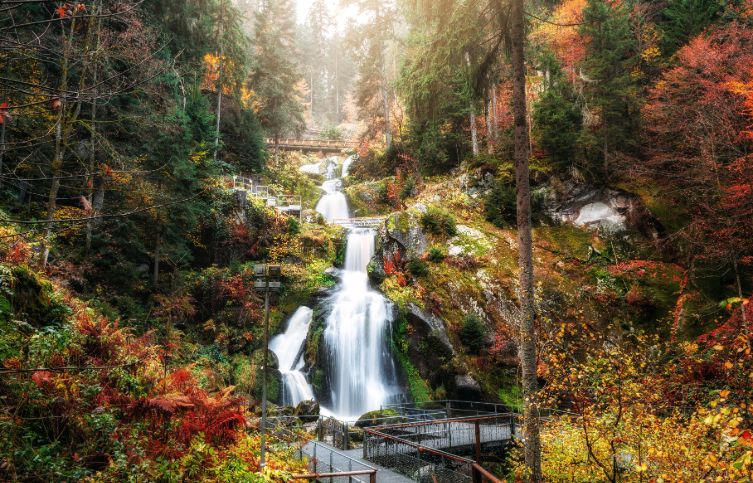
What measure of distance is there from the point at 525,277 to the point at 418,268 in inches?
433

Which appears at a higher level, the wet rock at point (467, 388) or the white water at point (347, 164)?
the white water at point (347, 164)

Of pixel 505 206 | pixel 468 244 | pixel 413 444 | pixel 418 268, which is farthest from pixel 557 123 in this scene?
pixel 413 444

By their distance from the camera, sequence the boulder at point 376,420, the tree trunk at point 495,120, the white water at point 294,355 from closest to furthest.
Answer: the boulder at point 376,420 → the white water at point 294,355 → the tree trunk at point 495,120

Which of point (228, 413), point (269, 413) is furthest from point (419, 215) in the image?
point (228, 413)

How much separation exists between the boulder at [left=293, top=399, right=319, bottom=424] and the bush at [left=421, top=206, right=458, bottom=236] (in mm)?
10021

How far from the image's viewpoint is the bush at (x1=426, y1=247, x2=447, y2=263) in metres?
18.8

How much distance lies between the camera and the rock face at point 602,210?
729 inches

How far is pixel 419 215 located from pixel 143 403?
15.7 meters

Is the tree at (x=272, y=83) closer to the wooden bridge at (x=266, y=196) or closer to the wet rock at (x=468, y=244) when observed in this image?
the wooden bridge at (x=266, y=196)

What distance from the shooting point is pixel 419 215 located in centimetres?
2038

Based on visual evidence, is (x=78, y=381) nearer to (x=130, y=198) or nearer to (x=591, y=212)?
(x=130, y=198)

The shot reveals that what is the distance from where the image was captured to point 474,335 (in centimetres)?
1617

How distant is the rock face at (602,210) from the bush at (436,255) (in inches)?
259

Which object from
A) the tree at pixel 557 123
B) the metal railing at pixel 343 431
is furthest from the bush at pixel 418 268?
the tree at pixel 557 123
